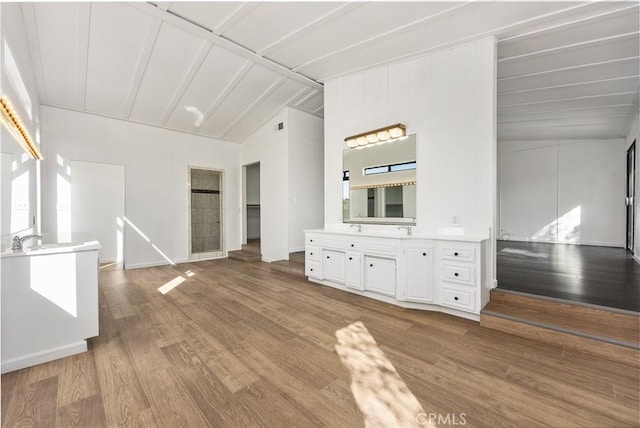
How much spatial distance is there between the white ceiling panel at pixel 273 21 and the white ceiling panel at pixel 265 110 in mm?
1147

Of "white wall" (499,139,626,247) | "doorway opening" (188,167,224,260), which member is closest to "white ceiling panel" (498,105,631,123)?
"white wall" (499,139,626,247)

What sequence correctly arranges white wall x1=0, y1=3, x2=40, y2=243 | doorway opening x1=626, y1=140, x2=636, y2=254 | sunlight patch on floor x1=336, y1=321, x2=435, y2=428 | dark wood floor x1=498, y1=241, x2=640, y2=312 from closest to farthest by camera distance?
1. sunlight patch on floor x1=336, y1=321, x2=435, y2=428
2. white wall x1=0, y1=3, x2=40, y2=243
3. dark wood floor x1=498, y1=241, x2=640, y2=312
4. doorway opening x1=626, y1=140, x2=636, y2=254

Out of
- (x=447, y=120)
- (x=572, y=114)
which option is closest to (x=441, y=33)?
(x=447, y=120)

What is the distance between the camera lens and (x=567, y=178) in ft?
20.7

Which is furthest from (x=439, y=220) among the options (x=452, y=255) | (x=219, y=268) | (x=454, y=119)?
(x=219, y=268)

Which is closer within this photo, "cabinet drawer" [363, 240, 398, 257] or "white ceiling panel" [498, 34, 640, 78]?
Answer: "white ceiling panel" [498, 34, 640, 78]

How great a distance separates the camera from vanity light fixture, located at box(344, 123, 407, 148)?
11.6 ft

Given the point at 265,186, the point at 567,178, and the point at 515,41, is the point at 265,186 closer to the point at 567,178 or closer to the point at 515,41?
the point at 515,41

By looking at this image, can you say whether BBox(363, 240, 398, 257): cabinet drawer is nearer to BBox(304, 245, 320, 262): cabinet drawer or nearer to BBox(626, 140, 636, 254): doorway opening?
BBox(304, 245, 320, 262): cabinet drawer

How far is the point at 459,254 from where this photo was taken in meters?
2.86

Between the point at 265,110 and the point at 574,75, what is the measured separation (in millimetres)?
4784

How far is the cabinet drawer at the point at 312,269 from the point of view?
4.14 m

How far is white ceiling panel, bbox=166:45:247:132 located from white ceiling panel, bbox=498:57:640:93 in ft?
12.6

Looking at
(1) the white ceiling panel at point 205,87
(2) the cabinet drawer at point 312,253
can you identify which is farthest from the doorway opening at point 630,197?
(1) the white ceiling panel at point 205,87
